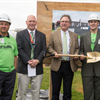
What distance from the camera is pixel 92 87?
11.6 ft

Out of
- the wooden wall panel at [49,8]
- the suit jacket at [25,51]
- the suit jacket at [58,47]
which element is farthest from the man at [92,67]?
the suit jacket at [25,51]

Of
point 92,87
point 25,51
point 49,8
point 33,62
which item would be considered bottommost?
point 92,87

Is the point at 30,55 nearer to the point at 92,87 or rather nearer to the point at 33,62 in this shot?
the point at 33,62

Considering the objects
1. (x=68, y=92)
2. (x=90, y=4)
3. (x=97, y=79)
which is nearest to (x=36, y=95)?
(x=68, y=92)

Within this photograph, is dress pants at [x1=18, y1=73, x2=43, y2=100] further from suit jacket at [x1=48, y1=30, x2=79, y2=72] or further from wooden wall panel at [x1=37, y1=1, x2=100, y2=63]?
wooden wall panel at [x1=37, y1=1, x2=100, y2=63]

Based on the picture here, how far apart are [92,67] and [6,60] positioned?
197 cm

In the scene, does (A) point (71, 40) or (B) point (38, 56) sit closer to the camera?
(B) point (38, 56)

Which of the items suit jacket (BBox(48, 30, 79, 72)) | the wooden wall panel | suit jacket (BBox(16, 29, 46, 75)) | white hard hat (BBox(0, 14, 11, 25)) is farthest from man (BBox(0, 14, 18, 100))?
the wooden wall panel

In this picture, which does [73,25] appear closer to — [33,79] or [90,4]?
[90,4]

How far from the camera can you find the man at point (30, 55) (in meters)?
3.41

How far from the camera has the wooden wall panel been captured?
14.1ft

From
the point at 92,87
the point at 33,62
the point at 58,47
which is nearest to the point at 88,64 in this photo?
the point at 92,87

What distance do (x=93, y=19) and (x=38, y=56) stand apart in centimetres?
156

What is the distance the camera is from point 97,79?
3494mm
